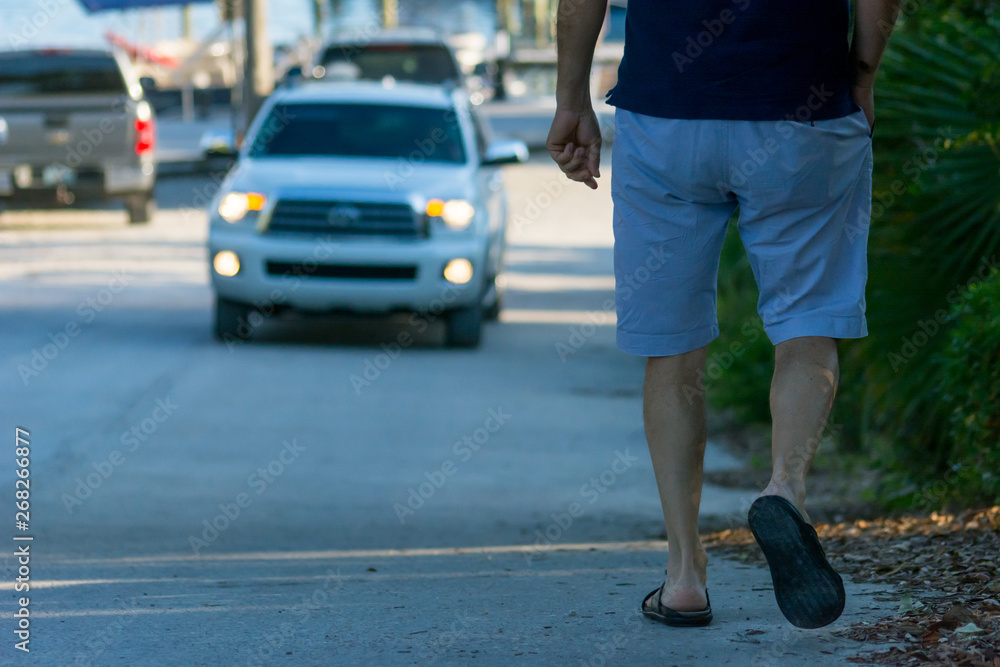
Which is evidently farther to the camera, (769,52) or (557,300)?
(557,300)

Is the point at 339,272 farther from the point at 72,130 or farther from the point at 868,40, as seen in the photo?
the point at 72,130

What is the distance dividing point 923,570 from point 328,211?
5832mm

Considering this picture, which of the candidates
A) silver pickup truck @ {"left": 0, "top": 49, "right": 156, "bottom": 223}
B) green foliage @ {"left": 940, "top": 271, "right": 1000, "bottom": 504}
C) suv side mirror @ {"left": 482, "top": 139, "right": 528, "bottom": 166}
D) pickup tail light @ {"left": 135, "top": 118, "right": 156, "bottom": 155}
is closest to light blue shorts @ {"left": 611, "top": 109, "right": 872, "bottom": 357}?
green foliage @ {"left": 940, "top": 271, "right": 1000, "bottom": 504}

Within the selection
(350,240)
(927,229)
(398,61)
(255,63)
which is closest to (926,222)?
(927,229)

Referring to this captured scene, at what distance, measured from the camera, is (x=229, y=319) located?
897 cm

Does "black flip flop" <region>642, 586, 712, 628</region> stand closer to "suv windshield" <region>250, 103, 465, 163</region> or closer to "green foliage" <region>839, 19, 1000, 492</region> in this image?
"green foliage" <region>839, 19, 1000, 492</region>

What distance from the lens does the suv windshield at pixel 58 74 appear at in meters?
14.5

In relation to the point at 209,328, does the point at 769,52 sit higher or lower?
higher

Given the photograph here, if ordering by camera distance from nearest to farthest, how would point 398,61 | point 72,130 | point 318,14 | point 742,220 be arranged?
1. point 742,220
2. point 72,130
3. point 398,61
4. point 318,14

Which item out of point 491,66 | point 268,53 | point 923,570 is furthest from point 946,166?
point 491,66

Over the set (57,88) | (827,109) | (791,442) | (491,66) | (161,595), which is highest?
(827,109)

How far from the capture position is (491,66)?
38.3m

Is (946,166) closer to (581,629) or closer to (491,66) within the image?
(581,629)

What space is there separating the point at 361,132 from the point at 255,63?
9132 millimetres
